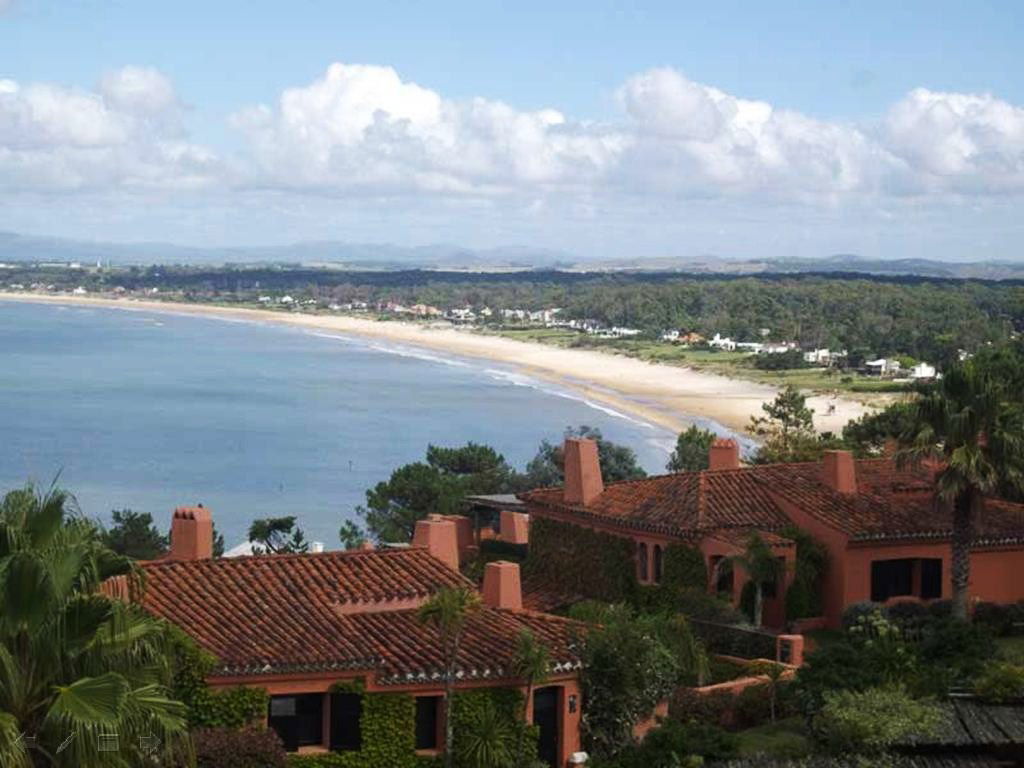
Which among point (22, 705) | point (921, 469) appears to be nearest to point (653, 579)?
point (921, 469)

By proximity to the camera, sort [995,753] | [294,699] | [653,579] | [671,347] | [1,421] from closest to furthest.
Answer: [995,753]
[294,699]
[653,579]
[1,421]
[671,347]

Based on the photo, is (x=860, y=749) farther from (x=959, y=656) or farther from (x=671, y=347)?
(x=671, y=347)

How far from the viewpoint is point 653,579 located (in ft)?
107

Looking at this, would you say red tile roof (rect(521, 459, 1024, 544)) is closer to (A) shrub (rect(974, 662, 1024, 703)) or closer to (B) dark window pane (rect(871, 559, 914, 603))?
(B) dark window pane (rect(871, 559, 914, 603))

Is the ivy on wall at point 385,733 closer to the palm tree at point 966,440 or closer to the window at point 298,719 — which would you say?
the window at point 298,719

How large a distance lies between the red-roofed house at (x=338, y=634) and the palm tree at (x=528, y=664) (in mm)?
191

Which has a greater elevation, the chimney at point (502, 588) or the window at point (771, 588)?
the chimney at point (502, 588)

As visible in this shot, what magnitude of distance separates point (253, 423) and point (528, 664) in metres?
84.8

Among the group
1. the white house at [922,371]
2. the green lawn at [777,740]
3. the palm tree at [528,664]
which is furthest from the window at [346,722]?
the white house at [922,371]

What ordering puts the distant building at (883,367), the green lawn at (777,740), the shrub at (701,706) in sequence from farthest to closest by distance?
the distant building at (883,367)
the shrub at (701,706)
the green lawn at (777,740)

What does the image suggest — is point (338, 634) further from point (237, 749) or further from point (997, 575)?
point (997, 575)

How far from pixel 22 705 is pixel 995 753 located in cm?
1080

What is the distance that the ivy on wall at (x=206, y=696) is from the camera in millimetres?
19531

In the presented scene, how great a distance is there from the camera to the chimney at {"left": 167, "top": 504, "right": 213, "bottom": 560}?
24.0m
